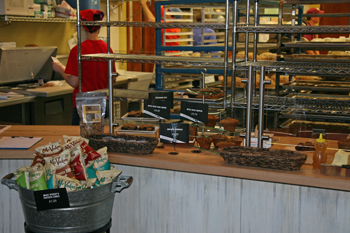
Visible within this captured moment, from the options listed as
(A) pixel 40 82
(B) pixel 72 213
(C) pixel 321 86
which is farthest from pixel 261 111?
(A) pixel 40 82

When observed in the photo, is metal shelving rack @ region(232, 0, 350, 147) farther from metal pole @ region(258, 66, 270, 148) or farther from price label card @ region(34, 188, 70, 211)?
price label card @ region(34, 188, 70, 211)

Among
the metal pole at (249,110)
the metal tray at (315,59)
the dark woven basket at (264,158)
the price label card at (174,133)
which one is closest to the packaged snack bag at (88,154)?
the price label card at (174,133)

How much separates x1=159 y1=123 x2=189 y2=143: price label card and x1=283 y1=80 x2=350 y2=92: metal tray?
5.59ft

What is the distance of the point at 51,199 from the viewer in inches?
64.1

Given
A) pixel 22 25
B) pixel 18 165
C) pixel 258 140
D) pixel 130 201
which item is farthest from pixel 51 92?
pixel 258 140

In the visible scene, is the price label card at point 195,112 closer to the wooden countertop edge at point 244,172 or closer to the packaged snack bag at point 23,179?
the wooden countertop edge at point 244,172

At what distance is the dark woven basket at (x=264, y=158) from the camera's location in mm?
1852

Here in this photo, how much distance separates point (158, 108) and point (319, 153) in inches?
37.7

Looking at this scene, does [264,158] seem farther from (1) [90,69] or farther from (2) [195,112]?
(1) [90,69]

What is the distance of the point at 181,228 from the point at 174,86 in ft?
10.6

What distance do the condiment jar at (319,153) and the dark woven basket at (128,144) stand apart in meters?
0.79

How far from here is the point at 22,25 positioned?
5.56 metres

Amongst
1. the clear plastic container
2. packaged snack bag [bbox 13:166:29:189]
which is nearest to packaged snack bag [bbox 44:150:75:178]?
packaged snack bag [bbox 13:166:29:189]

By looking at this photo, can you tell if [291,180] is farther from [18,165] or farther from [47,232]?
[18,165]
